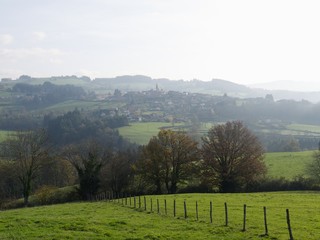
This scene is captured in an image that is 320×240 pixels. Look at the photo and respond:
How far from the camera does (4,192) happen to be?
89.9m

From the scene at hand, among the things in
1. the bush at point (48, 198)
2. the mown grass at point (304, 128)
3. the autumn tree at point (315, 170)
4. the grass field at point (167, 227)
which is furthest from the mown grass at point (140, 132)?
the grass field at point (167, 227)

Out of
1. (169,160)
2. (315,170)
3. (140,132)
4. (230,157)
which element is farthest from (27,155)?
(140,132)

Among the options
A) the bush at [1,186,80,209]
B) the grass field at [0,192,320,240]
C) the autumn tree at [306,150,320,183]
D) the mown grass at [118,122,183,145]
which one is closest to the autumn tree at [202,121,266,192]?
the autumn tree at [306,150,320,183]

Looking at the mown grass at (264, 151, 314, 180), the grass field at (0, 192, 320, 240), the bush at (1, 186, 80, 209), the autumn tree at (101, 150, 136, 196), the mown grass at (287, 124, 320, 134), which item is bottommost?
the bush at (1, 186, 80, 209)

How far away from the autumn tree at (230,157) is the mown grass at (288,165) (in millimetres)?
4906

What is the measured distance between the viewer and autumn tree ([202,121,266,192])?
6450 cm

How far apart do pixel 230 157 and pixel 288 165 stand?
14.7 meters

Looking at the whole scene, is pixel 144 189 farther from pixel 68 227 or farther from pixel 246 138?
pixel 68 227

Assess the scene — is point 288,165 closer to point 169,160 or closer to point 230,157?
point 230,157

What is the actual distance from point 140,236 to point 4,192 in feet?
256

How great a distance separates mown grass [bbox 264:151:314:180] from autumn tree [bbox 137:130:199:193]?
14.9m

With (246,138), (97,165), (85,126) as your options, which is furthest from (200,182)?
(85,126)

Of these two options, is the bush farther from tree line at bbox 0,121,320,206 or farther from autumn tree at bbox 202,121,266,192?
autumn tree at bbox 202,121,266,192

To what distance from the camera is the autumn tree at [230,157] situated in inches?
2539
